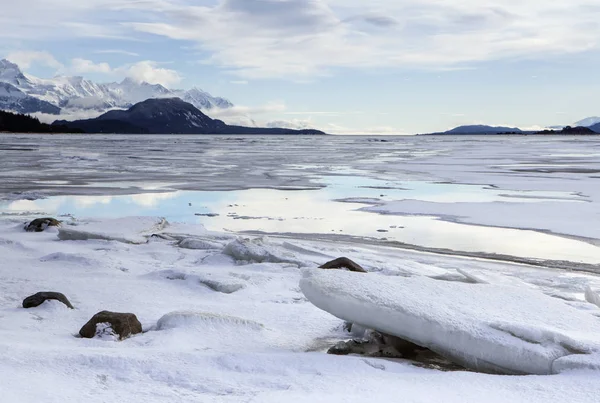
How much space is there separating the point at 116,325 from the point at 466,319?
2.51m

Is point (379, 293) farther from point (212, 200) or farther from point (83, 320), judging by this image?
point (212, 200)

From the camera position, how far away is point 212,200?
1602 centimetres

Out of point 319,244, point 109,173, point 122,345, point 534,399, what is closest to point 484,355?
point 534,399

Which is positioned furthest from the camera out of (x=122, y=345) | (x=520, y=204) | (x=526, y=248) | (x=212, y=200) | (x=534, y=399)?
(x=212, y=200)

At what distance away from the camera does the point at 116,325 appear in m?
4.87

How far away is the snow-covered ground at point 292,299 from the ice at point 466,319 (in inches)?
0.5

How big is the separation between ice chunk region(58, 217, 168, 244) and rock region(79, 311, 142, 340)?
184 inches

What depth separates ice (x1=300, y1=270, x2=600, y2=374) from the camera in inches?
164

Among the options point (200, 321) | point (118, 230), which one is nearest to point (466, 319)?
point (200, 321)

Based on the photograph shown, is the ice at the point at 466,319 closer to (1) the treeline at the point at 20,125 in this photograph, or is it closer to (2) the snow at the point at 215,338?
(2) the snow at the point at 215,338

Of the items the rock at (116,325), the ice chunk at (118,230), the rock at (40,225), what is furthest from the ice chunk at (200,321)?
the rock at (40,225)

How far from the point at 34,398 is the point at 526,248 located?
773 centimetres

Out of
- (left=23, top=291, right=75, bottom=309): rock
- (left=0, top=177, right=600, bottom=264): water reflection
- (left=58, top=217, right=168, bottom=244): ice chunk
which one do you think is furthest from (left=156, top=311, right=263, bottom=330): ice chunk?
(left=0, top=177, right=600, bottom=264): water reflection

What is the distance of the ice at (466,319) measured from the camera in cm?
417
